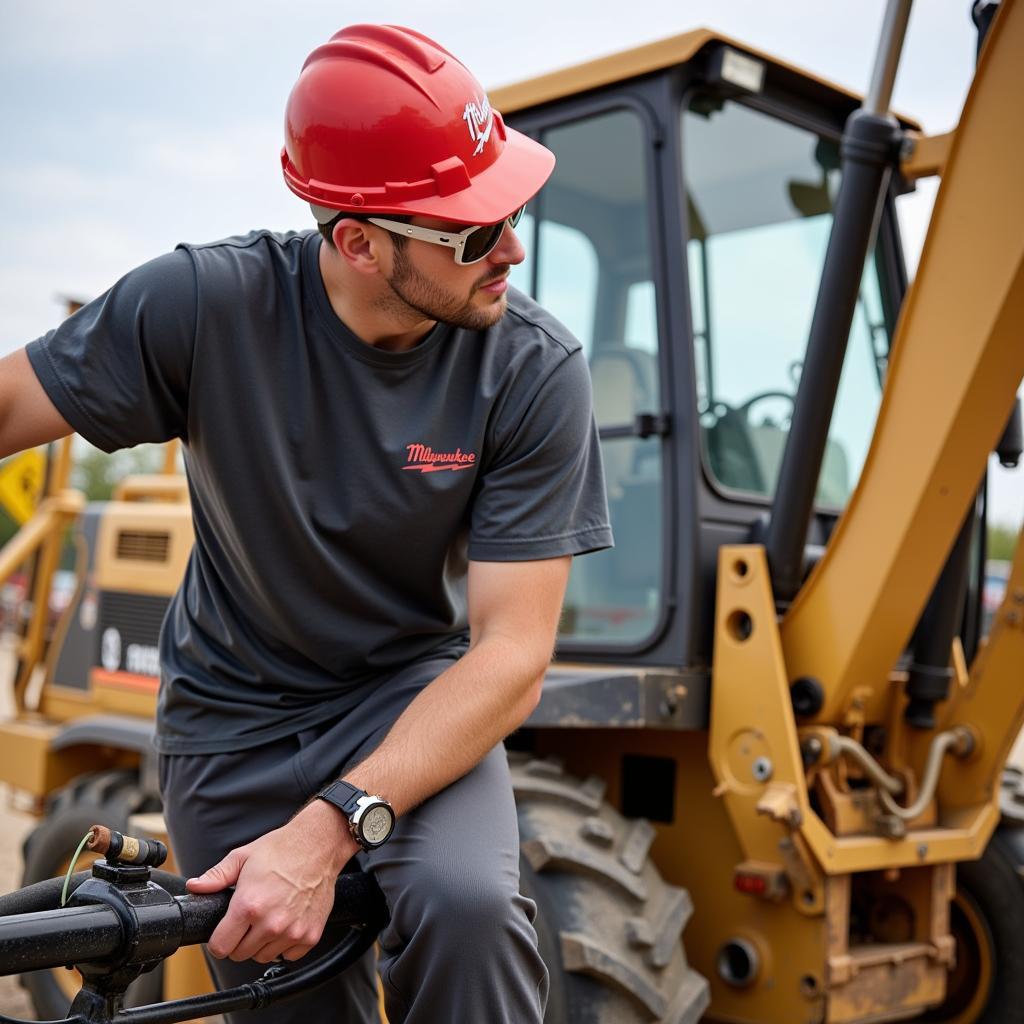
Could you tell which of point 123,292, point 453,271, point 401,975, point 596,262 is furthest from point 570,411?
point 596,262

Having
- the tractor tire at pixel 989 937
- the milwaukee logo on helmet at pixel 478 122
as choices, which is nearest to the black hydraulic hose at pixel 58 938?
the milwaukee logo on helmet at pixel 478 122

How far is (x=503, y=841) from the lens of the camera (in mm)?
2092

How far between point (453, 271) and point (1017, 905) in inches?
120

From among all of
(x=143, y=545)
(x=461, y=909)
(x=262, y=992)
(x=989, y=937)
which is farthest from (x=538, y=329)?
(x=143, y=545)

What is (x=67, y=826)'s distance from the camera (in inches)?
197

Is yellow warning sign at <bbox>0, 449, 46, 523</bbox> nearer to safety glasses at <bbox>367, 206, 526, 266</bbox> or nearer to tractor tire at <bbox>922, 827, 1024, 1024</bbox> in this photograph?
tractor tire at <bbox>922, 827, 1024, 1024</bbox>

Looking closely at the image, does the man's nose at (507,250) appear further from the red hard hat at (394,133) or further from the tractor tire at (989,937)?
the tractor tire at (989,937)

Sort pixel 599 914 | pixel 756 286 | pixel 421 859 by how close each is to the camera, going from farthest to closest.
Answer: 1. pixel 756 286
2. pixel 599 914
3. pixel 421 859

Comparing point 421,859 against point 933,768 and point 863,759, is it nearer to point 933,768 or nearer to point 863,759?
point 863,759

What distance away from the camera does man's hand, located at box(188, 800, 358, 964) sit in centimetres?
186

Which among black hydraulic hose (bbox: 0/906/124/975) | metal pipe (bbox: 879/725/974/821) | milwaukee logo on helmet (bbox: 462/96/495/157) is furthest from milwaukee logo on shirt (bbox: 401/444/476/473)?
metal pipe (bbox: 879/725/974/821)

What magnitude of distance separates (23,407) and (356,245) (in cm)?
58

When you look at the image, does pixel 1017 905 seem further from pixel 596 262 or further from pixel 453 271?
pixel 453 271

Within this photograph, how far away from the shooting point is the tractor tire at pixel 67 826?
16.0ft
